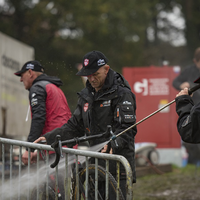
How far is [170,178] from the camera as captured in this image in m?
9.62

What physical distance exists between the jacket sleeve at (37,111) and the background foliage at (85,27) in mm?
16266

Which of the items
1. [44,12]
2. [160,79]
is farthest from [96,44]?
[160,79]

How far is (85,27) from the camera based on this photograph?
2577cm

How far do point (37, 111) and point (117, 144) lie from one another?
1631 mm

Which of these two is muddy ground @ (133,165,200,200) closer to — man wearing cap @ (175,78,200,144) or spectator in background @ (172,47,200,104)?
spectator in background @ (172,47,200,104)

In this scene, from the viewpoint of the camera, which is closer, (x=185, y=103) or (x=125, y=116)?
(x=185, y=103)

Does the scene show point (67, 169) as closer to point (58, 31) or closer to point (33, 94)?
point (33, 94)

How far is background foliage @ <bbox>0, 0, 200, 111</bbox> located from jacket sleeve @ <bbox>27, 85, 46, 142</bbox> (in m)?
16.3

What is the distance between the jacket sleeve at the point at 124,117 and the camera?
4135mm

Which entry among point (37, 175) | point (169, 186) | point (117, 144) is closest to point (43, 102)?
point (37, 175)

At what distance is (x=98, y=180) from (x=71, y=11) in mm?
22219

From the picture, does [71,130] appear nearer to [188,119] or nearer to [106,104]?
[106,104]

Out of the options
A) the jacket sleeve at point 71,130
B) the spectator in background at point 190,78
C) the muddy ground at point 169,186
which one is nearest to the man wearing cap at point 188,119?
the jacket sleeve at point 71,130

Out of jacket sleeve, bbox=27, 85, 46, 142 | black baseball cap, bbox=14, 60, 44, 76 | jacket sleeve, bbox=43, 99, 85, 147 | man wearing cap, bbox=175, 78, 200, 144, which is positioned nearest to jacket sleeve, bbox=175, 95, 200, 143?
man wearing cap, bbox=175, 78, 200, 144
